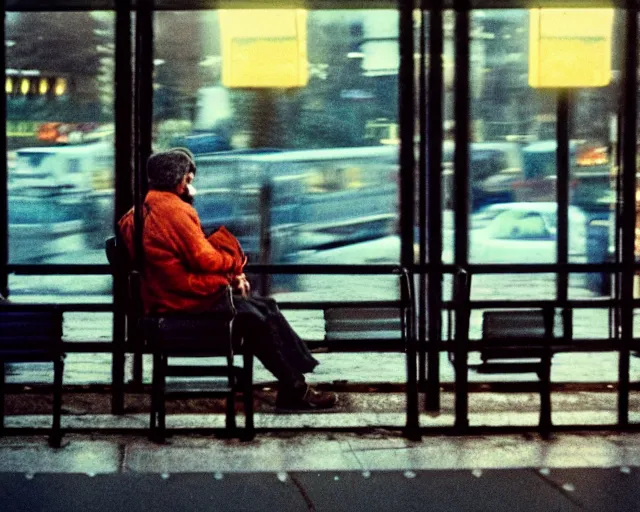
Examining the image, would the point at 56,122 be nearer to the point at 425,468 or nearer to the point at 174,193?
the point at 174,193

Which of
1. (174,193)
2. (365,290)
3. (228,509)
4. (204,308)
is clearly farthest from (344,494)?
(365,290)

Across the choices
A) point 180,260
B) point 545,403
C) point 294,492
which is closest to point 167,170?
point 180,260

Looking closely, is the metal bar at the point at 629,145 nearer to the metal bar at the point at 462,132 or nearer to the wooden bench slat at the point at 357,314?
the metal bar at the point at 462,132

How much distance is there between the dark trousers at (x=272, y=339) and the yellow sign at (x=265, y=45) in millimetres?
1570

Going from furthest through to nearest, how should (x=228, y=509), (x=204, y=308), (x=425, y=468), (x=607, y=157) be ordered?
(x=607, y=157) → (x=204, y=308) → (x=425, y=468) → (x=228, y=509)

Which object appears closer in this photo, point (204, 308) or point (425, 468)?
point (425, 468)

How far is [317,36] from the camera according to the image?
8219mm

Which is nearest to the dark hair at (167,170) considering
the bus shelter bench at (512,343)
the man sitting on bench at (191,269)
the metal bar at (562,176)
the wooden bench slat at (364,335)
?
the man sitting on bench at (191,269)

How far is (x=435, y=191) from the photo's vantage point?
25.8 ft

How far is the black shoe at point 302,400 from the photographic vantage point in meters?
7.23

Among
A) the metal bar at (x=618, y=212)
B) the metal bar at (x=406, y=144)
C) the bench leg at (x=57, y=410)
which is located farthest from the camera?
the metal bar at (x=618, y=212)

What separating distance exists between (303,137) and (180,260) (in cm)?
177

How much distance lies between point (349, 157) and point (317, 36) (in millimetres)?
739

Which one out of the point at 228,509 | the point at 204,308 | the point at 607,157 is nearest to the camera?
the point at 228,509
